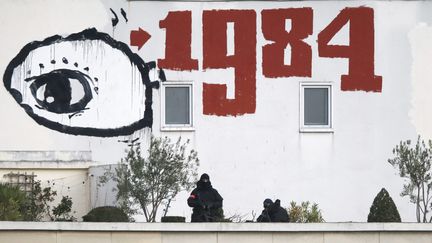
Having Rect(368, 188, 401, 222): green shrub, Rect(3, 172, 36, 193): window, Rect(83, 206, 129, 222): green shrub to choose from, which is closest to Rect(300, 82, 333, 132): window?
Rect(368, 188, 401, 222): green shrub

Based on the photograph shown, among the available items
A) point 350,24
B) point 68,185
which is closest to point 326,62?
point 350,24

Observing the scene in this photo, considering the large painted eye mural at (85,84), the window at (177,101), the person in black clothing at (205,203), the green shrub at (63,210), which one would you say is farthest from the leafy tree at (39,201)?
the person in black clothing at (205,203)

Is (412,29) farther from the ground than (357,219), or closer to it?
farther from the ground

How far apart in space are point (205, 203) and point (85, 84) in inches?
292

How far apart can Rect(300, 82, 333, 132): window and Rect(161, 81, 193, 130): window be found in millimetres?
A: 2996

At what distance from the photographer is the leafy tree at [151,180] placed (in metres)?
46.2

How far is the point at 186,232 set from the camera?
4247cm

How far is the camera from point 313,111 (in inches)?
1975

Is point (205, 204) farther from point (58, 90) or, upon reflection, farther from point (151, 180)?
point (58, 90)

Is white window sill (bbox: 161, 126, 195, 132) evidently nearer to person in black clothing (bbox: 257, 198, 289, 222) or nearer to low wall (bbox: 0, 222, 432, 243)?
person in black clothing (bbox: 257, 198, 289, 222)

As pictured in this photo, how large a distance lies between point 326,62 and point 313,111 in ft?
4.39

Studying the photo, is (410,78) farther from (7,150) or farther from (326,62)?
(7,150)

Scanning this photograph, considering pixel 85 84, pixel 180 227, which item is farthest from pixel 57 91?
pixel 180 227

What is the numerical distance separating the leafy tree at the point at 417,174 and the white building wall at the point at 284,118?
3.22 feet
